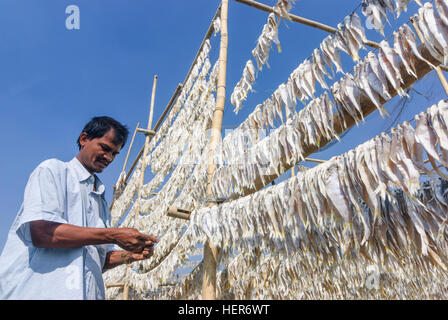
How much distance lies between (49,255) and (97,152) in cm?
55

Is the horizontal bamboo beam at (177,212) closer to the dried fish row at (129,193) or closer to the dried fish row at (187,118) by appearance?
the dried fish row at (187,118)

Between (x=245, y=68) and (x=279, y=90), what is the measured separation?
27.9 inches

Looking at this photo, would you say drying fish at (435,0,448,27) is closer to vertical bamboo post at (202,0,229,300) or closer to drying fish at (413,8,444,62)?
drying fish at (413,8,444,62)

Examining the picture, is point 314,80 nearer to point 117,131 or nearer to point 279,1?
point 279,1

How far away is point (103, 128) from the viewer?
5.06ft

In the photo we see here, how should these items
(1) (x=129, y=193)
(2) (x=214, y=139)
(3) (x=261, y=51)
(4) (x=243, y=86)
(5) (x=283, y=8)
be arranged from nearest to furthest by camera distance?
(5) (x=283, y=8)
(3) (x=261, y=51)
(4) (x=243, y=86)
(2) (x=214, y=139)
(1) (x=129, y=193)

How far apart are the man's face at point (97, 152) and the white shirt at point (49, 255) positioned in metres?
0.16

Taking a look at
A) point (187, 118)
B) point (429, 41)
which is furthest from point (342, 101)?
point (187, 118)

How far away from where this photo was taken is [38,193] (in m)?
1.18

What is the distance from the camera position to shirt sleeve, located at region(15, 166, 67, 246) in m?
1.15

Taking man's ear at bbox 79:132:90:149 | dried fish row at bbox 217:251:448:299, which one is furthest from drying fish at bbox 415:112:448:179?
man's ear at bbox 79:132:90:149

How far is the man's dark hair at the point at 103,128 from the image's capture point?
60.3 inches

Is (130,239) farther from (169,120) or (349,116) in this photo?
(169,120)

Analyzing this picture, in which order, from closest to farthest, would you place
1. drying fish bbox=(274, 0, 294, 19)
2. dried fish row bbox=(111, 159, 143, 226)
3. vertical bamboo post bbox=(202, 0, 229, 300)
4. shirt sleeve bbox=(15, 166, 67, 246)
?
1. shirt sleeve bbox=(15, 166, 67, 246)
2. drying fish bbox=(274, 0, 294, 19)
3. vertical bamboo post bbox=(202, 0, 229, 300)
4. dried fish row bbox=(111, 159, 143, 226)
